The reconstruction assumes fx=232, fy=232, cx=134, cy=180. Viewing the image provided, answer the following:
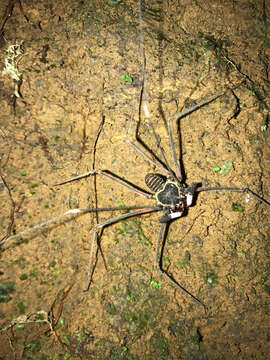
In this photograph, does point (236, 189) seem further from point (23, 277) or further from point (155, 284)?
point (23, 277)

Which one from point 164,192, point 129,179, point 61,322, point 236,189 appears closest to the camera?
point 61,322

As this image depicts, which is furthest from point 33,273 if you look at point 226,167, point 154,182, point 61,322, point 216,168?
point 226,167

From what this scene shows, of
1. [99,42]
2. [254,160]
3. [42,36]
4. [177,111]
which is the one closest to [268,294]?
[254,160]

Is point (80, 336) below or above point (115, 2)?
below

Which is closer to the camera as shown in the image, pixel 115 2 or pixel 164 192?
pixel 164 192

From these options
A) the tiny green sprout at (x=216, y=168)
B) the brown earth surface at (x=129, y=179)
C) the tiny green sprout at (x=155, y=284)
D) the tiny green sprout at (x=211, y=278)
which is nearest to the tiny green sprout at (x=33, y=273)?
the brown earth surface at (x=129, y=179)

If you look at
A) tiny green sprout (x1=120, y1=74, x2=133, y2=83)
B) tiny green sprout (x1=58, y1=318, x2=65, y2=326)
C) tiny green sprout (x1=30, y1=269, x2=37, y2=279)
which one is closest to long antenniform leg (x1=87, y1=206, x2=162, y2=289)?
tiny green sprout (x1=58, y1=318, x2=65, y2=326)

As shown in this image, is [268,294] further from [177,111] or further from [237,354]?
[177,111]

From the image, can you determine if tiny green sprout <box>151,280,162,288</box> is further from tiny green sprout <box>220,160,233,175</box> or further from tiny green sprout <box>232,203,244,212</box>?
tiny green sprout <box>220,160,233,175</box>
